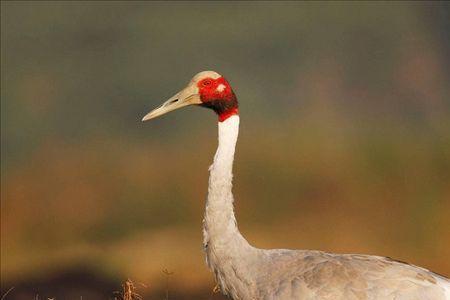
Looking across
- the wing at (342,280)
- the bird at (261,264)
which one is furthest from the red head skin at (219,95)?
the wing at (342,280)

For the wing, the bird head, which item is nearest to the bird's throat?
the bird head

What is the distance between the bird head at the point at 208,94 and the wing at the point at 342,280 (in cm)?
130

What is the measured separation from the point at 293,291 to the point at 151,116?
1.86m

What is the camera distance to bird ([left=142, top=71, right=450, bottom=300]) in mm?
8039

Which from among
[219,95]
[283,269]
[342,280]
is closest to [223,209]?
[283,269]

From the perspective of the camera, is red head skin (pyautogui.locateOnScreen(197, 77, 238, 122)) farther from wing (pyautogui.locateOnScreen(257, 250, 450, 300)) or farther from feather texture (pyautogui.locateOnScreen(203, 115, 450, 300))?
wing (pyautogui.locateOnScreen(257, 250, 450, 300))

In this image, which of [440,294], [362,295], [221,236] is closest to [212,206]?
[221,236]

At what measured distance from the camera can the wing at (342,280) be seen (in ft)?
26.3

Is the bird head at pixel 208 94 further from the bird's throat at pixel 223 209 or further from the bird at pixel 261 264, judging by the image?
the bird's throat at pixel 223 209

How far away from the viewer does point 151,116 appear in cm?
824

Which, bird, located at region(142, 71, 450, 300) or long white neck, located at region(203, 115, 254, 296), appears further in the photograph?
long white neck, located at region(203, 115, 254, 296)

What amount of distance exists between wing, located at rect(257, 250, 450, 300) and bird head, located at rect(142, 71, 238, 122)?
4.27ft

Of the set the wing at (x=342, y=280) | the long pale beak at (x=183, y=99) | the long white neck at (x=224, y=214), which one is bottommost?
the wing at (x=342, y=280)

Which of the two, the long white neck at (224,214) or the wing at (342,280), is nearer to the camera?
the wing at (342,280)
